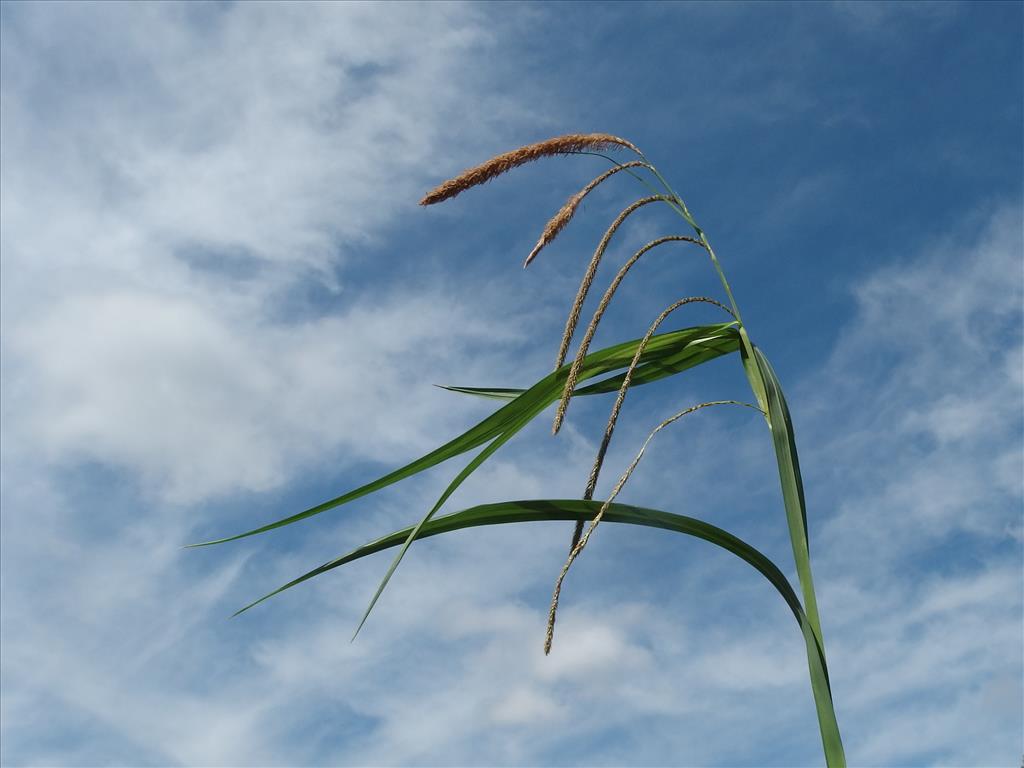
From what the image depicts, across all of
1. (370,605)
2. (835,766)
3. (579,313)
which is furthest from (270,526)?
(835,766)

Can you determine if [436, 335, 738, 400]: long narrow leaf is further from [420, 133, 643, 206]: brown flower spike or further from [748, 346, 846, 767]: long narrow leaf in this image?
[420, 133, 643, 206]: brown flower spike

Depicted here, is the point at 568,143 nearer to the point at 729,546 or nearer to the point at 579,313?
the point at 579,313

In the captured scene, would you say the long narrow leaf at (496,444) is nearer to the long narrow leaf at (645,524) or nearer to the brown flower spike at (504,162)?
the long narrow leaf at (645,524)

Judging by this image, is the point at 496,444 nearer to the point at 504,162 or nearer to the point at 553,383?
the point at 553,383

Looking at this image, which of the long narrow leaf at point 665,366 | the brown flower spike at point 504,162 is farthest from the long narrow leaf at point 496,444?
the brown flower spike at point 504,162

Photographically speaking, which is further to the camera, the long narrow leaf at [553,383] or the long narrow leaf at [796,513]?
the long narrow leaf at [553,383]

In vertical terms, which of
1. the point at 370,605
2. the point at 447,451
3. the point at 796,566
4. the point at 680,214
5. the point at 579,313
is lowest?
the point at 370,605

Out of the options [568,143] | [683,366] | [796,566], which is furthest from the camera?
[683,366]

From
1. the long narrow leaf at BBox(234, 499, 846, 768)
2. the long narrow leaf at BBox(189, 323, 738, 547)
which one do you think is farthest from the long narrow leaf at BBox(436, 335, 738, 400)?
the long narrow leaf at BBox(234, 499, 846, 768)

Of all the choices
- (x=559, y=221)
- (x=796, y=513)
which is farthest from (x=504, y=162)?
(x=796, y=513)
